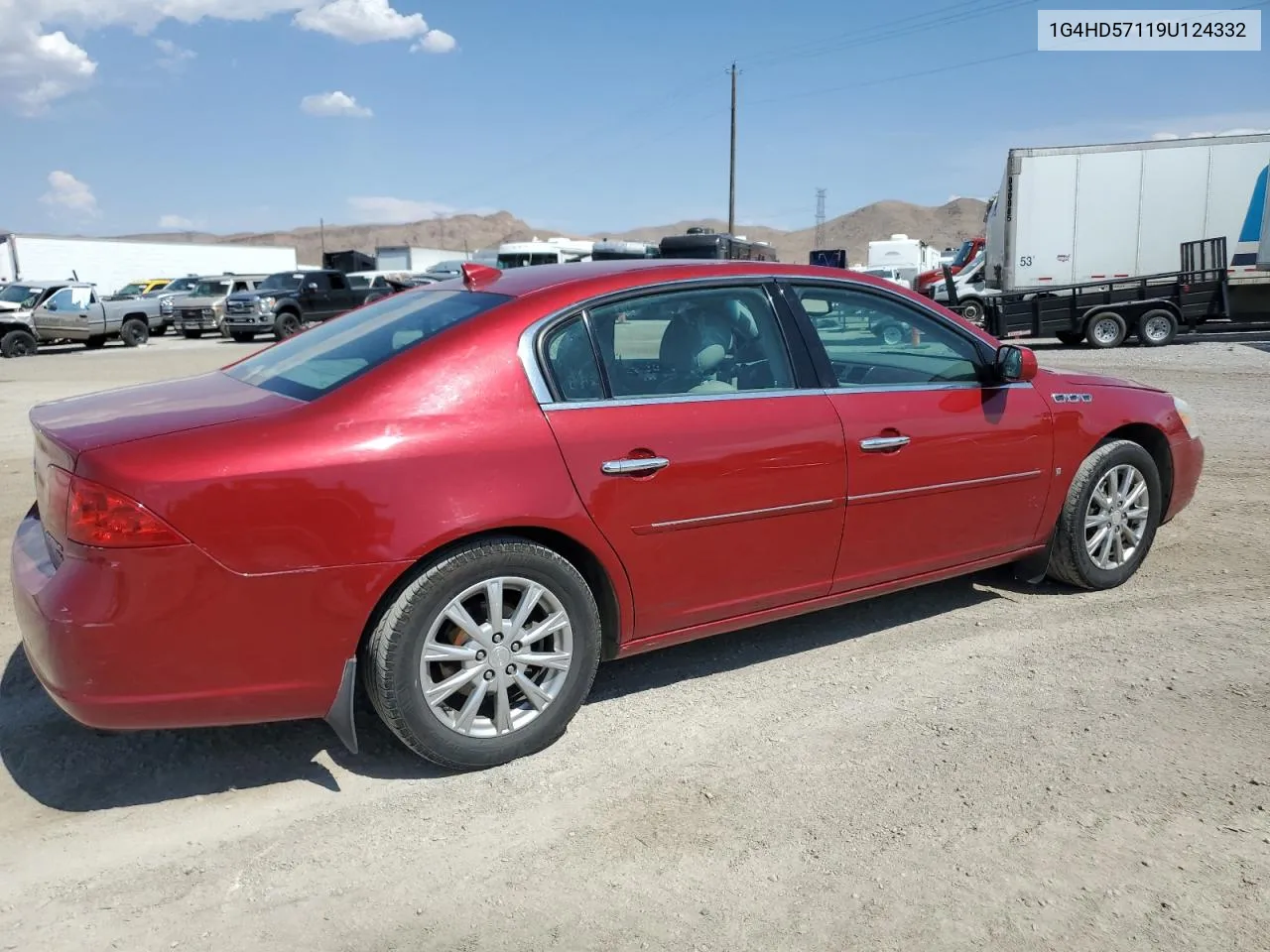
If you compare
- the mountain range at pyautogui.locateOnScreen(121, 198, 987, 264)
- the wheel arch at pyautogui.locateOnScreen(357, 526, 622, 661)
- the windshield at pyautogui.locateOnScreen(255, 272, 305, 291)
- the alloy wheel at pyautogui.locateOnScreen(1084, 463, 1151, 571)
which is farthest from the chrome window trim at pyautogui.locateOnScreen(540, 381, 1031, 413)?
the mountain range at pyautogui.locateOnScreen(121, 198, 987, 264)

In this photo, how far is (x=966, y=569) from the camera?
4.52 meters

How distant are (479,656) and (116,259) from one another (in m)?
46.8

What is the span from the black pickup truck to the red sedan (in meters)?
24.4

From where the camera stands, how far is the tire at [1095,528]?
15.5 ft

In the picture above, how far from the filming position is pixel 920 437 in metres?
4.09

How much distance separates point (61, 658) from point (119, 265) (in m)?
46.7

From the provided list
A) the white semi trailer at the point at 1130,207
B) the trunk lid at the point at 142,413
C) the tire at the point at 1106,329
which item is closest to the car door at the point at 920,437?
the trunk lid at the point at 142,413

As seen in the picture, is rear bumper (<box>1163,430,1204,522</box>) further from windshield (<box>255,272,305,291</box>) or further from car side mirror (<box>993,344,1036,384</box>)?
windshield (<box>255,272,305,291</box>)

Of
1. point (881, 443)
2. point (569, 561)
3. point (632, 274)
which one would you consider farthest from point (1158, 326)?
point (569, 561)

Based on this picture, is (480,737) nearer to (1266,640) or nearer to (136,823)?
(136,823)

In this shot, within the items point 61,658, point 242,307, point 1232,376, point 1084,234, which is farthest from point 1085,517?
point 242,307

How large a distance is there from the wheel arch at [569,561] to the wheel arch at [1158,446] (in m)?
2.82

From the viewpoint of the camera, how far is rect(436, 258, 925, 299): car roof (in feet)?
12.1

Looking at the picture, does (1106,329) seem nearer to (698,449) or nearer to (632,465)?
(698,449)
